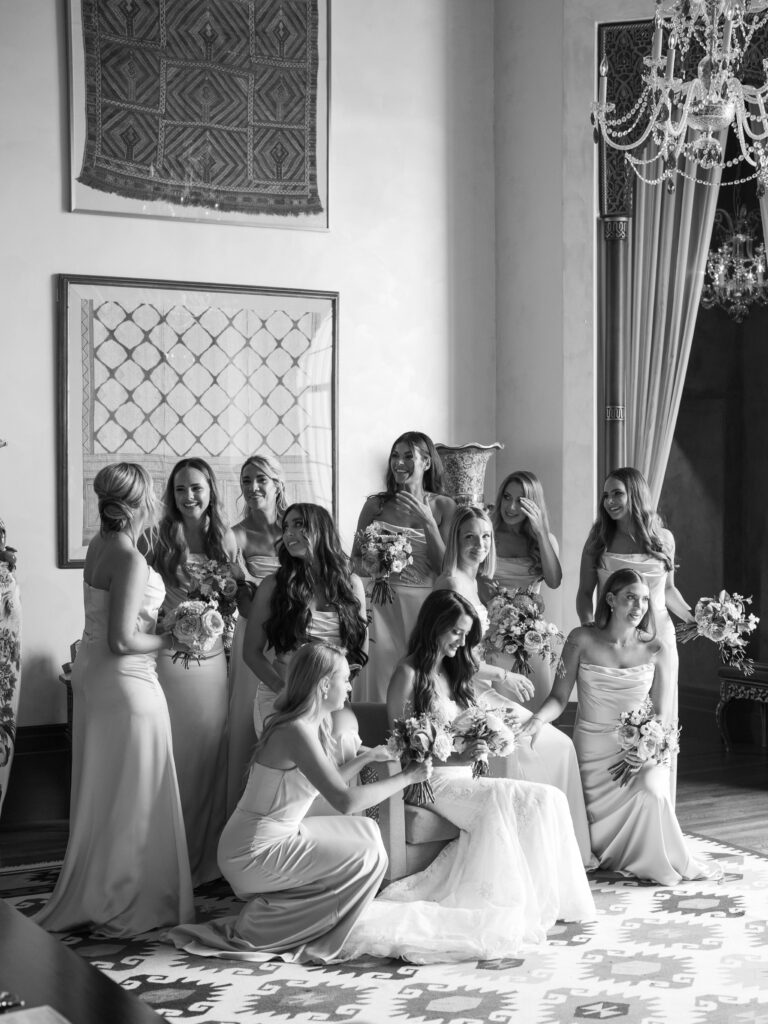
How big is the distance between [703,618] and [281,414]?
3197 mm

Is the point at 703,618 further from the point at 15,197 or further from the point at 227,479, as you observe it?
the point at 15,197

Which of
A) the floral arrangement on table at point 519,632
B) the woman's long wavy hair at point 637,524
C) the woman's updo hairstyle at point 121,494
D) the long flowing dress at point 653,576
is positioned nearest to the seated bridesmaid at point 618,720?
the floral arrangement on table at point 519,632

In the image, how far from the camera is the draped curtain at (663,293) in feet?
28.1

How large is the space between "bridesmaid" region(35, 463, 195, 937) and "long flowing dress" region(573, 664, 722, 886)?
81.9 inches

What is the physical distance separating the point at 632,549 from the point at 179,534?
250 centimetres

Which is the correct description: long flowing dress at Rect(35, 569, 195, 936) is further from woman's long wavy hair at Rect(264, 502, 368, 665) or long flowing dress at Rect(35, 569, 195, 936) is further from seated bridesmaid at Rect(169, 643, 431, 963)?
woman's long wavy hair at Rect(264, 502, 368, 665)

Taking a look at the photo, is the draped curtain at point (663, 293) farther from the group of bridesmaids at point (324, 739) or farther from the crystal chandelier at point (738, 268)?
the group of bridesmaids at point (324, 739)

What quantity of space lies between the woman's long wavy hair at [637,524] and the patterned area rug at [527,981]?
6.91 ft

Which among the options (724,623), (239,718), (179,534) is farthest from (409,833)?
(724,623)

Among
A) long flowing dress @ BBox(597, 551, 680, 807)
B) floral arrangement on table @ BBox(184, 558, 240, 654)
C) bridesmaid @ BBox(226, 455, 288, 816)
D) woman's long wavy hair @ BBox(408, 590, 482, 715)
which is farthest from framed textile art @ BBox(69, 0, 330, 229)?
woman's long wavy hair @ BBox(408, 590, 482, 715)

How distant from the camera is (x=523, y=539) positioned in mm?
7297

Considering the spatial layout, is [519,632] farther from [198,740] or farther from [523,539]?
[198,740]

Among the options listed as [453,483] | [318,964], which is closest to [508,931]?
[318,964]

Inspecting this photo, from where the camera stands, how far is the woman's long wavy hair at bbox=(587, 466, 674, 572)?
697cm
